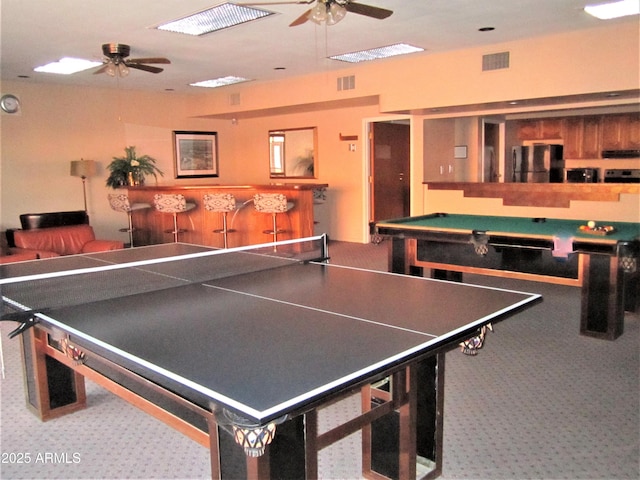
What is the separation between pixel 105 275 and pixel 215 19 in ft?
9.59

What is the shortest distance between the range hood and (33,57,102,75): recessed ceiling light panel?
732 cm

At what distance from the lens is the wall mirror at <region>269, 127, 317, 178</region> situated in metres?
9.35

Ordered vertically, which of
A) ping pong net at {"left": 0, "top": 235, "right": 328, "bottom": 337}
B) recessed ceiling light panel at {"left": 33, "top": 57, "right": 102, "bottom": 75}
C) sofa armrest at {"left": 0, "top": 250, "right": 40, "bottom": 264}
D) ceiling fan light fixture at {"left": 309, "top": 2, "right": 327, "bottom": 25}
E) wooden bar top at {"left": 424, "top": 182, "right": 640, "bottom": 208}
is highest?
recessed ceiling light panel at {"left": 33, "top": 57, "right": 102, "bottom": 75}

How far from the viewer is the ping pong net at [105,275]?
235 centimetres

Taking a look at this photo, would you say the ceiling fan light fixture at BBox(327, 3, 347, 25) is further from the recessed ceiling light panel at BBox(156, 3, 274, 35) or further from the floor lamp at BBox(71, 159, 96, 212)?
the floor lamp at BBox(71, 159, 96, 212)

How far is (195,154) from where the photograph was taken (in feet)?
33.4

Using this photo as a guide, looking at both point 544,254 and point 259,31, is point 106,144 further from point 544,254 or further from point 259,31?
point 544,254

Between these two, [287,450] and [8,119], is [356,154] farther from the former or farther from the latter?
[287,450]

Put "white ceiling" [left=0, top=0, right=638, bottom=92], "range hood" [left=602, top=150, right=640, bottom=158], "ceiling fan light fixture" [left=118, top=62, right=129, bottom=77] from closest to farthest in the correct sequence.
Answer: "white ceiling" [left=0, top=0, right=638, bottom=92], "ceiling fan light fixture" [left=118, top=62, right=129, bottom=77], "range hood" [left=602, top=150, right=640, bottom=158]

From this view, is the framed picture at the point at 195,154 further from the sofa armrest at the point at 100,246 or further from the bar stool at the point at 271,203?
the sofa armrest at the point at 100,246

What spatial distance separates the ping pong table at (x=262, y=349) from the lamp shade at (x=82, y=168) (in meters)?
5.41

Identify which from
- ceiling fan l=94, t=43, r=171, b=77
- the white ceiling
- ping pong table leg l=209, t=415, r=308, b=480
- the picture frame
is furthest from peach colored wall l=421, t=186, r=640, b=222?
ping pong table leg l=209, t=415, r=308, b=480

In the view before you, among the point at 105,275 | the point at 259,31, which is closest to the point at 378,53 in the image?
the point at 259,31

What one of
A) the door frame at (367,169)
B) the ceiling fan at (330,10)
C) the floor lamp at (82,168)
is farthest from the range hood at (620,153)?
the floor lamp at (82,168)
